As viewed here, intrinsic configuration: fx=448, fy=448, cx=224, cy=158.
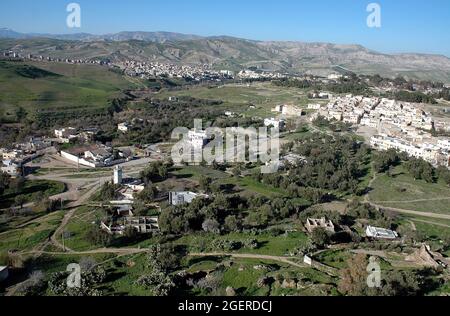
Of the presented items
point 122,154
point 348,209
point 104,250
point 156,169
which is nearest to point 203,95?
point 122,154

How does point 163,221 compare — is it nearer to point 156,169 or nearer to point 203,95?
point 156,169

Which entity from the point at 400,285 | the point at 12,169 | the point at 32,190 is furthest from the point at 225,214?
the point at 12,169

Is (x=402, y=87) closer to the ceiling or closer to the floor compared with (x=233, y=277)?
closer to the ceiling

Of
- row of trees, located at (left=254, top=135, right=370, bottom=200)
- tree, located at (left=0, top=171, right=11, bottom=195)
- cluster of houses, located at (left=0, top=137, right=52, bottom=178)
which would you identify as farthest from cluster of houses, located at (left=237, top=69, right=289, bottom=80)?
tree, located at (left=0, top=171, right=11, bottom=195)

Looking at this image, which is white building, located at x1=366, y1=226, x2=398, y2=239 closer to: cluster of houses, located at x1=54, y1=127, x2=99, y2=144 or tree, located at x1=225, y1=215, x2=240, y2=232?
tree, located at x1=225, y1=215, x2=240, y2=232

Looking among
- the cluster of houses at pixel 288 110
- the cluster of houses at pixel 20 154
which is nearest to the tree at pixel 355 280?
the cluster of houses at pixel 20 154

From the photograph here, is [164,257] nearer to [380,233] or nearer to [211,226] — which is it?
[211,226]
